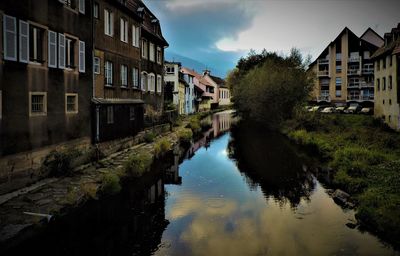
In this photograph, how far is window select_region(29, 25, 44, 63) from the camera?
14741mm

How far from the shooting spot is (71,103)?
17953 millimetres

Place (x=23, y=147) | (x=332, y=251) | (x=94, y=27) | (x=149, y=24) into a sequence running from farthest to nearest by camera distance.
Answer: (x=149, y=24), (x=94, y=27), (x=23, y=147), (x=332, y=251)

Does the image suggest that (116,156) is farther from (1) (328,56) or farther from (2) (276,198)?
(1) (328,56)

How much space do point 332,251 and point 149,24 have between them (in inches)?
1031

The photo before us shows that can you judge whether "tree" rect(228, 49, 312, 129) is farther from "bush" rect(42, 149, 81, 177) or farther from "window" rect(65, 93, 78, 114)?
"bush" rect(42, 149, 81, 177)

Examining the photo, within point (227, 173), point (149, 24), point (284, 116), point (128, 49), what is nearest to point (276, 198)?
point (227, 173)

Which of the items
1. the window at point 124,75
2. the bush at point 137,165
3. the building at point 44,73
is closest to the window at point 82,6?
the building at point 44,73

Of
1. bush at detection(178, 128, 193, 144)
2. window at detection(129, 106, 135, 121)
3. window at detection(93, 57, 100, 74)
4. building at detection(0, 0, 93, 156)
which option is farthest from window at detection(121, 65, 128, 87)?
bush at detection(178, 128, 193, 144)

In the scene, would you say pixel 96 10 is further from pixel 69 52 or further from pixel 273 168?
pixel 273 168

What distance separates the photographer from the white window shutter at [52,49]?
15.7 metres

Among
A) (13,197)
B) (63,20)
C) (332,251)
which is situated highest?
(63,20)

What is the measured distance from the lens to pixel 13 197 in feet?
40.7

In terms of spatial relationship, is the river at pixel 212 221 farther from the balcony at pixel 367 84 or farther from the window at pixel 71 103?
the balcony at pixel 367 84

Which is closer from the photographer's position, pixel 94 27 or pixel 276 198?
pixel 276 198
